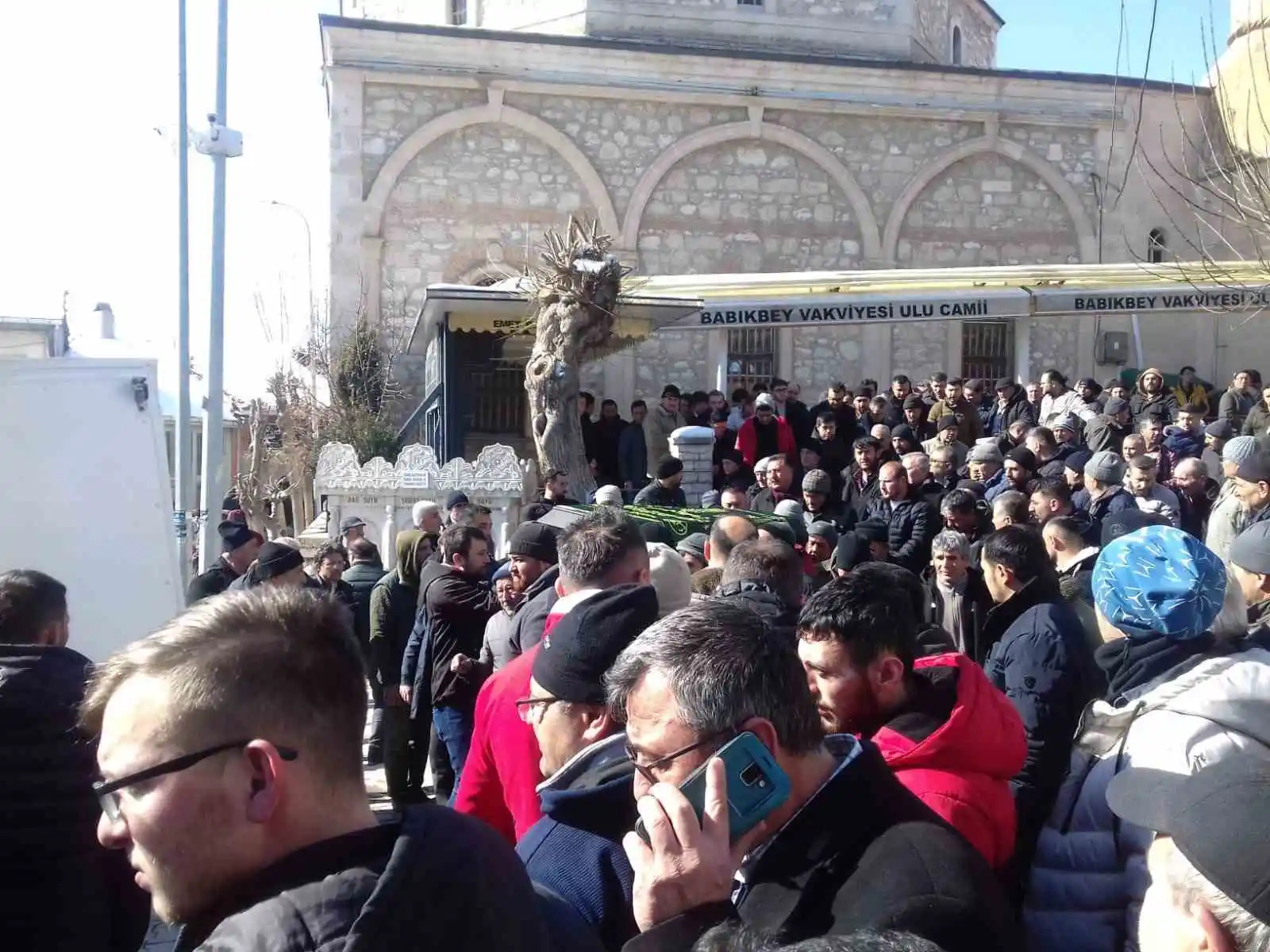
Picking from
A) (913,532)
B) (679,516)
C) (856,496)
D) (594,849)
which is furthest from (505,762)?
(856,496)

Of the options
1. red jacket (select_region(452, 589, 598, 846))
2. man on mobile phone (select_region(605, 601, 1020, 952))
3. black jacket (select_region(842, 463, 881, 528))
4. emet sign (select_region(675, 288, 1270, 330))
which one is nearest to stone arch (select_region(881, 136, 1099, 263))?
emet sign (select_region(675, 288, 1270, 330))

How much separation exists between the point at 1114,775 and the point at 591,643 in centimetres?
117

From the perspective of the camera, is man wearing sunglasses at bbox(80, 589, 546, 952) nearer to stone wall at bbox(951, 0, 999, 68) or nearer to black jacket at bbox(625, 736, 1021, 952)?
black jacket at bbox(625, 736, 1021, 952)

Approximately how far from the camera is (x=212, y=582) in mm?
7320

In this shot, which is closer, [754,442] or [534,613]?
[534,613]

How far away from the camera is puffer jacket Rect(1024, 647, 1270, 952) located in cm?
272

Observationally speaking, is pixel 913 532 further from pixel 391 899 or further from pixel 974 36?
pixel 974 36

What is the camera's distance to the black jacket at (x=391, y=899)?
62.3 inches

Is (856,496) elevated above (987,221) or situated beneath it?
situated beneath

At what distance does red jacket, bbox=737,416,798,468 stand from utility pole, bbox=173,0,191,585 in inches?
218

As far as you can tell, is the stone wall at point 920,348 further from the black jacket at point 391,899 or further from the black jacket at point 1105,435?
the black jacket at point 391,899

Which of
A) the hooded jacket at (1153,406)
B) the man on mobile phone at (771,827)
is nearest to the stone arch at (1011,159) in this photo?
the hooded jacket at (1153,406)

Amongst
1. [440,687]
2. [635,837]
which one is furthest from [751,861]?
[440,687]

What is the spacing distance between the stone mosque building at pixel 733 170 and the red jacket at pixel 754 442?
700 centimetres
